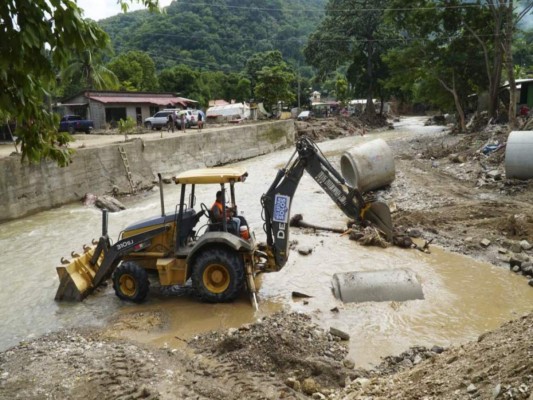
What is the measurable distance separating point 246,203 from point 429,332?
11477 millimetres

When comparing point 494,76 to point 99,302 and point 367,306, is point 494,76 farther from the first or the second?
point 99,302

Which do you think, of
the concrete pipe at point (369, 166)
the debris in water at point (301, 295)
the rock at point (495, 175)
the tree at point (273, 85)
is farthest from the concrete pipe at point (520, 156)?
the tree at point (273, 85)

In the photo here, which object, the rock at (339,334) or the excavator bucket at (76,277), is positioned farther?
the excavator bucket at (76,277)

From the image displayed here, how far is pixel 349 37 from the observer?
50.2 metres

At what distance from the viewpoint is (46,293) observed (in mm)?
9594

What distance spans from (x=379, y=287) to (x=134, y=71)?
4816 centimetres

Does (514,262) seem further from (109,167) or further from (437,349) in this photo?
(109,167)

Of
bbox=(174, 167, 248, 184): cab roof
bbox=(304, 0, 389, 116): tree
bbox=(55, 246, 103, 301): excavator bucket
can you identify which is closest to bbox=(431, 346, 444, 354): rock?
bbox=(174, 167, 248, 184): cab roof

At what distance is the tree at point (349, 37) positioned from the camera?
49250 millimetres

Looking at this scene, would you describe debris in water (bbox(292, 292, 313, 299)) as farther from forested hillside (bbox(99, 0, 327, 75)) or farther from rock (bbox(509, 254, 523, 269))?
forested hillside (bbox(99, 0, 327, 75))

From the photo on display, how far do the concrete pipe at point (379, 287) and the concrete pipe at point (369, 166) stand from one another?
7.61 meters

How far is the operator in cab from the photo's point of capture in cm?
819

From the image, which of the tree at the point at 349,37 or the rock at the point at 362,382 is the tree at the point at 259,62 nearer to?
the tree at the point at 349,37

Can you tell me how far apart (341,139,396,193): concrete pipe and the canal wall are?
31.1 feet
